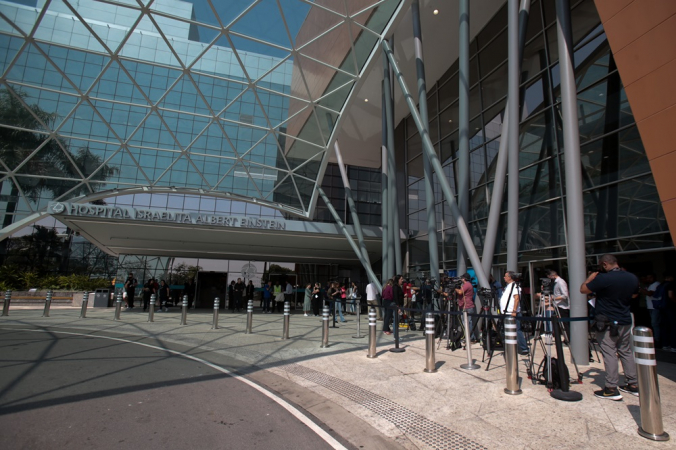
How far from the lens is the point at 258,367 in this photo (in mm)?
7246

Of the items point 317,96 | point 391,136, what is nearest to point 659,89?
point 391,136

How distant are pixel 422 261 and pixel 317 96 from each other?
11077 millimetres

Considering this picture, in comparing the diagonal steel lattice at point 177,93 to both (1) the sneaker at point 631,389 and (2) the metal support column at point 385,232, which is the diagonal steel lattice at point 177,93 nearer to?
(2) the metal support column at point 385,232

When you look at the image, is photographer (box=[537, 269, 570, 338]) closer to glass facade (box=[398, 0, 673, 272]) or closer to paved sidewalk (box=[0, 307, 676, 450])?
paved sidewalk (box=[0, 307, 676, 450])

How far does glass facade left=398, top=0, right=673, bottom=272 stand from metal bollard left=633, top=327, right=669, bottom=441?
259 inches

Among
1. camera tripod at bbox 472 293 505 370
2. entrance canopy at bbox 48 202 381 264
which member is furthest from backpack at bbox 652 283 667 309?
entrance canopy at bbox 48 202 381 264

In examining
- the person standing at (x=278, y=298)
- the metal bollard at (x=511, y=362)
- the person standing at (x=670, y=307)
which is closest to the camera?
the metal bollard at (x=511, y=362)

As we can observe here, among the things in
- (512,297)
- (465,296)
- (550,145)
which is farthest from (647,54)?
(550,145)

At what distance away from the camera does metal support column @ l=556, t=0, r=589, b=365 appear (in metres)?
7.33

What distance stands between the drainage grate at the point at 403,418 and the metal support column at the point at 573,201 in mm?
4463

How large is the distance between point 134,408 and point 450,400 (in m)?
4.12

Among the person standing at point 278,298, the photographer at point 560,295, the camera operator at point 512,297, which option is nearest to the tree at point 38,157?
the person standing at point 278,298

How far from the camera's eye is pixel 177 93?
63.7 ft

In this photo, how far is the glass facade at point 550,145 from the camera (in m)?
9.48
